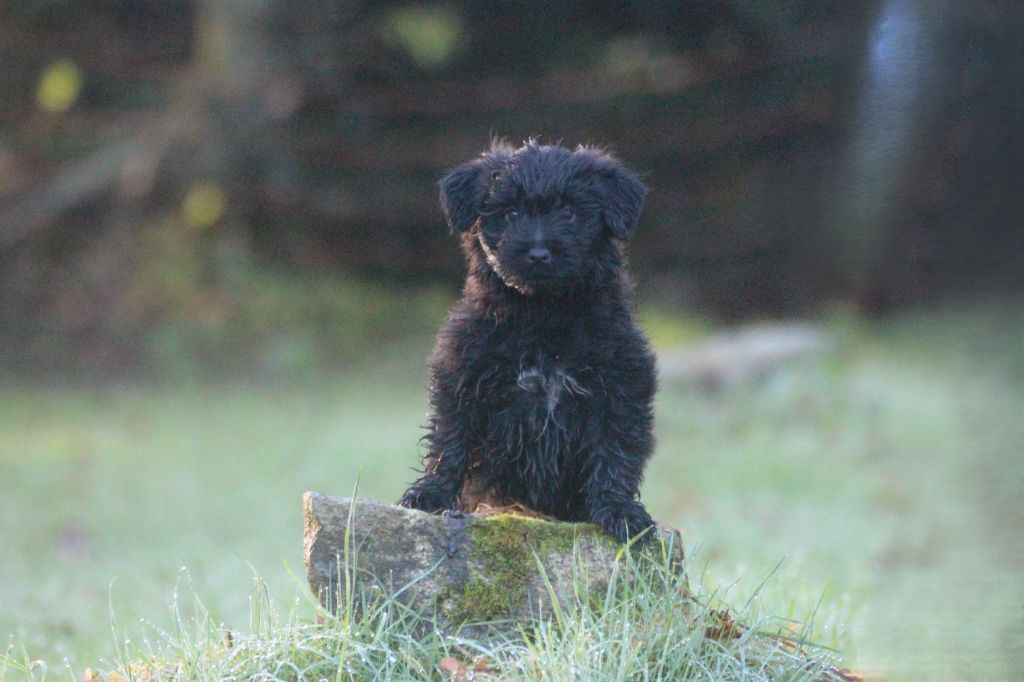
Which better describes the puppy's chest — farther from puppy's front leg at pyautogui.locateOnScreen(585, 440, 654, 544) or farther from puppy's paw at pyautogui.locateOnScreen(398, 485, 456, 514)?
puppy's paw at pyautogui.locateOnScreen(398, 485, 456, 514)

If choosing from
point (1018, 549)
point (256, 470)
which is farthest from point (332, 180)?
point (1018, 549)

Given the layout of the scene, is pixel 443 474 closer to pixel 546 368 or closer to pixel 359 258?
pixel 546 368

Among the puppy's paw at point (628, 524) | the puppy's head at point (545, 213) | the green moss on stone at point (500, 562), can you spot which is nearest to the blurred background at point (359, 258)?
the puppy's head at point (545, 213)

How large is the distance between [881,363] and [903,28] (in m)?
A: 11.6

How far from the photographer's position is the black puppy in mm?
4551

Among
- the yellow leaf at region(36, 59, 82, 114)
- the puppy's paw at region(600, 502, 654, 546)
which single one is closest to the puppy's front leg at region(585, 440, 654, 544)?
the puppy's paw at region(600, 502, 654, 546)

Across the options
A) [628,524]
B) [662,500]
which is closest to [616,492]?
[628,524]

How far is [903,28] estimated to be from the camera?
12.1 feet

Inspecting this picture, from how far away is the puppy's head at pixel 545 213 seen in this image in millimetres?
4574

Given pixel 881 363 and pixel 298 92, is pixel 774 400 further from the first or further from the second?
pixel 298 92

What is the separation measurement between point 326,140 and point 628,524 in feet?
45.2

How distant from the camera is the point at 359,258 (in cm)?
1800

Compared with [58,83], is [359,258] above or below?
below

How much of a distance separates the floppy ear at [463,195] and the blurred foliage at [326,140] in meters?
10.6
